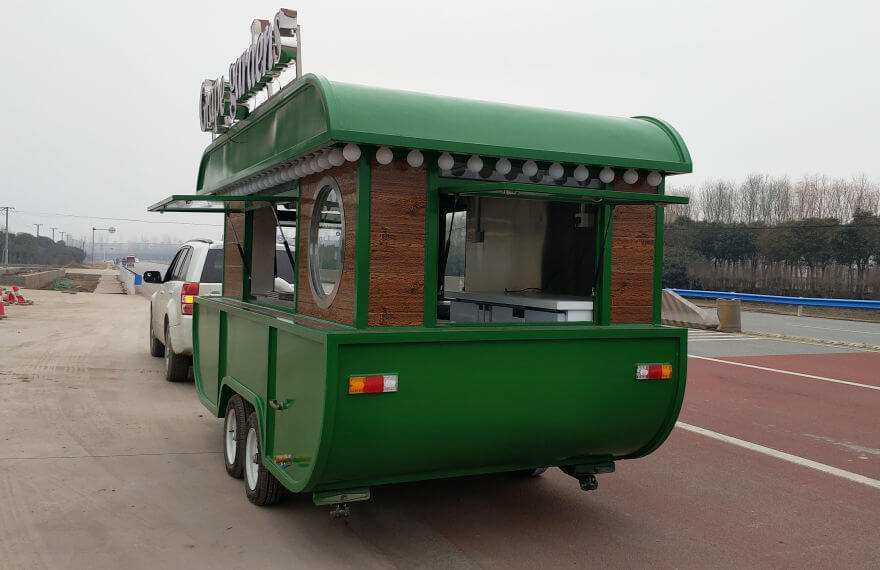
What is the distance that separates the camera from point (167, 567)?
14.2ft

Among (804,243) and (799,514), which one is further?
(804,243)

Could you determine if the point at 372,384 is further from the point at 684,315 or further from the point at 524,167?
the point at 684,315

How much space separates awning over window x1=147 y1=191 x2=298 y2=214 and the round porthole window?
613 millimetres

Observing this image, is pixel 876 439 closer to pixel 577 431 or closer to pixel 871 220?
pixel 577 431

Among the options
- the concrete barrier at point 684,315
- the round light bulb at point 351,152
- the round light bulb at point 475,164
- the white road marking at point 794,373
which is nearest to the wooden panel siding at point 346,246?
the round light bulb at point 351,152

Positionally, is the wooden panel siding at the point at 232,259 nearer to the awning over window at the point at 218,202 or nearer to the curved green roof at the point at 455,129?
the awning over window at the point at 218,202

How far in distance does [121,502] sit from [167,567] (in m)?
1.29

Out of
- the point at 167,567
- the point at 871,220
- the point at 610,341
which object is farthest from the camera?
the point at 871,220

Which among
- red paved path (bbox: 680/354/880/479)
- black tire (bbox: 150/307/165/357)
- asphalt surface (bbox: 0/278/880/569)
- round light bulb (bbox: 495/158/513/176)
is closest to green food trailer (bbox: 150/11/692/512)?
round light bulb (bbox: 495/158/513/176)

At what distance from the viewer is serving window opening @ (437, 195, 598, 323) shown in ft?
18.1

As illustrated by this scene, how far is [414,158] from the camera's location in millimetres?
4391

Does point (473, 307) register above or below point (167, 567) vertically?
above

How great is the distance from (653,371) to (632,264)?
0.71 metres

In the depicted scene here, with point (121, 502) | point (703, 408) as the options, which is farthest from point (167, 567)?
point (703, 408)
